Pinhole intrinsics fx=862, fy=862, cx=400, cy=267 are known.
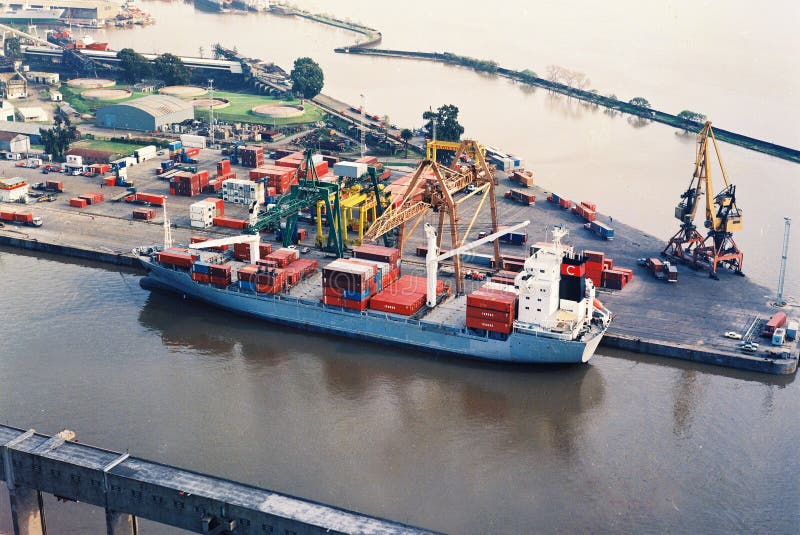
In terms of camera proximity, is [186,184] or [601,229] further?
[186,184]

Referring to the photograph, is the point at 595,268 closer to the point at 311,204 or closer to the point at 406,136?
the point at 311,204

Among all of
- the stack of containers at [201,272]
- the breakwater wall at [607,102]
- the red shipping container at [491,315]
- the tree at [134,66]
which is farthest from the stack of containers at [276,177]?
the breakwater wall at [607,102]

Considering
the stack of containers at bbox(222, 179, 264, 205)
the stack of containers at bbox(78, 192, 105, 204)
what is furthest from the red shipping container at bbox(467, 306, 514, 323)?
the stack of containers at bbox(78, 192, 105, 204)

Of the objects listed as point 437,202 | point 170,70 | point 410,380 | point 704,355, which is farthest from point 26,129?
point 704,355

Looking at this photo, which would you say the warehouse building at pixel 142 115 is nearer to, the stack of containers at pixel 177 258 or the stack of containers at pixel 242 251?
the stack of containers at pixel 242 251

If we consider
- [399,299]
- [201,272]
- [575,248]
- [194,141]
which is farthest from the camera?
[194,141]

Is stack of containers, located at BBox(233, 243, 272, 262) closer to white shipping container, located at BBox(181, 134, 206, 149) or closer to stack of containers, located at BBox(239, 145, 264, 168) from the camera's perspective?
stack of containers, located at BBox(239, 145, 264, 168)

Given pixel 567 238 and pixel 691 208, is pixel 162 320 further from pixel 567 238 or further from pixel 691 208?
pixel 691 208
